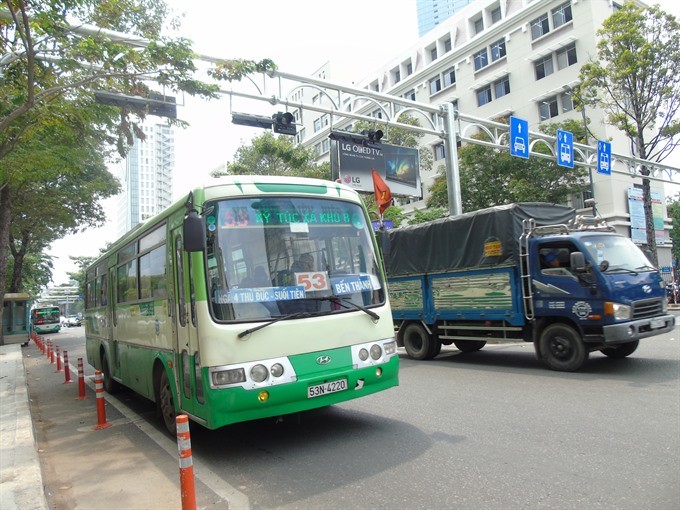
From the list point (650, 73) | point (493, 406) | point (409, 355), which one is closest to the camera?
point (493, 406)

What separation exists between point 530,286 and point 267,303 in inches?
224

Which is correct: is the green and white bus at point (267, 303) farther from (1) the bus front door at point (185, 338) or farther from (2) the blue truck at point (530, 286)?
(2) the blue truck at point (530, 286)

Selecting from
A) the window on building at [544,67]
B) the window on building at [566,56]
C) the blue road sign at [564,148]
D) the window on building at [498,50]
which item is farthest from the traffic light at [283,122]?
the window on building at [498,50]

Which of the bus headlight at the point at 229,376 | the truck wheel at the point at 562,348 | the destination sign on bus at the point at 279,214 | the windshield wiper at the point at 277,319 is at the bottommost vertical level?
the truck wheel at the point at 562,348

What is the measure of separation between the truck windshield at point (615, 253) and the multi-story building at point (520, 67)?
16531 mm

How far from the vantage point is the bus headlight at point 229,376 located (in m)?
4.64

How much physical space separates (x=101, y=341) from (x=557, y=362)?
8.51 meters

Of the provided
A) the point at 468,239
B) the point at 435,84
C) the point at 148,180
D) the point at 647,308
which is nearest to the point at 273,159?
the point at 468,239

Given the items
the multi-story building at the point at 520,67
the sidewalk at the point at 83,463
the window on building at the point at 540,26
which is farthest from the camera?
the window on building at the point at 540,26

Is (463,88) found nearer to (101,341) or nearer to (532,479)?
(101,341)

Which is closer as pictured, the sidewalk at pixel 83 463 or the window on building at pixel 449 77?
the sidewalk at pixel 83 463

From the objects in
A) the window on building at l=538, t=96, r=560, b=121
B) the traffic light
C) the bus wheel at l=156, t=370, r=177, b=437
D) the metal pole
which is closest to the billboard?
the metal pole

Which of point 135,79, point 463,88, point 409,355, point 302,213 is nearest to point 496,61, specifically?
point 463,88

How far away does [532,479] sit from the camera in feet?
13.2
